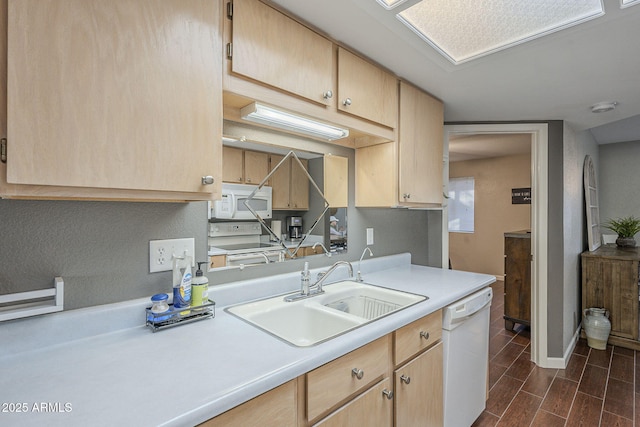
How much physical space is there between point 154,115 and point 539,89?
221 cm

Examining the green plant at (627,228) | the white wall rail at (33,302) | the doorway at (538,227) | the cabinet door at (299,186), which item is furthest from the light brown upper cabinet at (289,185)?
the green plant at (627,228)

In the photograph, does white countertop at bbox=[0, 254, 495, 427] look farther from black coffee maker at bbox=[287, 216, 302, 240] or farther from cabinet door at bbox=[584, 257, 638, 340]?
cabinet door at bbox=[584, 257, 638, 340]

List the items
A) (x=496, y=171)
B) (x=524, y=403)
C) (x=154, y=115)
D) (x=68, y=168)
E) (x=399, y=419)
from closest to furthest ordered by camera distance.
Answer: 1. (x=68, y=168)
2. (x=154, y=115)
3. (x=399, y=419)
4. (x=524, y=403)
5. (x=496, y=171)

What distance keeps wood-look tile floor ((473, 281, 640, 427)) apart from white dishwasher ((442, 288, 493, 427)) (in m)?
0.27

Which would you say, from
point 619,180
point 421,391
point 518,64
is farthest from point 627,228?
point 421,391

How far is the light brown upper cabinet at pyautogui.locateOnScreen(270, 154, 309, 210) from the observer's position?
1605mm

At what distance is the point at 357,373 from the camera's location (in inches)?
41.6

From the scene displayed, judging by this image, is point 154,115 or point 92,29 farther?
point 154,115

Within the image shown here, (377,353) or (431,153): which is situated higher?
(431,153)

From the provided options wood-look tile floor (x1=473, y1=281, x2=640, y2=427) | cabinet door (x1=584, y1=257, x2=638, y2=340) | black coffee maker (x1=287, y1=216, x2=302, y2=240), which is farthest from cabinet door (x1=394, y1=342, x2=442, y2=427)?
cabinet door (x1=584, y1=257, x2=638, y2=340)

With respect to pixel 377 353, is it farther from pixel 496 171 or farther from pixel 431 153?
pixel 496 171

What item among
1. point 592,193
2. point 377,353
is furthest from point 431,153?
point 592,193

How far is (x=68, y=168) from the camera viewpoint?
757 millimetres

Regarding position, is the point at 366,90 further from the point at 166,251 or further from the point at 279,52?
the point at 166,251
